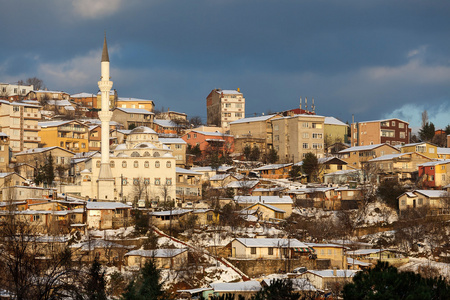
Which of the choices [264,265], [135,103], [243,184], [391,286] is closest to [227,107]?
[135,103]

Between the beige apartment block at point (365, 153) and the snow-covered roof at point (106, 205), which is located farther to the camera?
the beige apartment block at point (365, 153)

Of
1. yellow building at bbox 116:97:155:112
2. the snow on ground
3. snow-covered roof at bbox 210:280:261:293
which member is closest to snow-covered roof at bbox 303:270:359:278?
snow-covered roof at bbox 210:280:261:293

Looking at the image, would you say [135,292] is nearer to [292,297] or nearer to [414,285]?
[292,297]

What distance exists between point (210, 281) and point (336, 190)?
18097mm

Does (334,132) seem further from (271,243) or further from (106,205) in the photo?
(106,205)

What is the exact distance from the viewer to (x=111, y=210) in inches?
1827

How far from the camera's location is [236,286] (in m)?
37.2

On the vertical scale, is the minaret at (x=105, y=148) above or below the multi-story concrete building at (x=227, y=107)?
below

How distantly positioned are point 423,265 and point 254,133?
33541 mm

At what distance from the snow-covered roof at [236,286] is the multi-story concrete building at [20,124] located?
33887 millimetres

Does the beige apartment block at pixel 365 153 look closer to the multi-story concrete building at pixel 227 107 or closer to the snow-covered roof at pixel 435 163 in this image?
the snow-covered roof at pixel 435 163

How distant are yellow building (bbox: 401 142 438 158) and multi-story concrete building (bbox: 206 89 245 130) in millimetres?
24634

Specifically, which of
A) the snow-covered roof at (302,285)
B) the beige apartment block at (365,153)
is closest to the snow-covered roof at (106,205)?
the snow-covered roof at (302,285)

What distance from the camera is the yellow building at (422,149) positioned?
62281 millimetres
